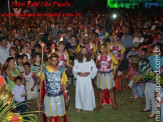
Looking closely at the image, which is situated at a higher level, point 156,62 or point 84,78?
point 156,62

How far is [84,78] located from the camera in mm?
7645

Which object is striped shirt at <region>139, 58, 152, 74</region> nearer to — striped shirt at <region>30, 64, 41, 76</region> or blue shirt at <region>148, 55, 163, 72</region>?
blue shirt at <region>148, 55, 163, 72</region>

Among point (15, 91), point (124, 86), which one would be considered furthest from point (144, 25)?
point (15, 91)

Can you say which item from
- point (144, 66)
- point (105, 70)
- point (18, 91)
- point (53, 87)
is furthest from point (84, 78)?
point (53, 87)

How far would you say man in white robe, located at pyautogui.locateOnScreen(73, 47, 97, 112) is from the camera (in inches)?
296

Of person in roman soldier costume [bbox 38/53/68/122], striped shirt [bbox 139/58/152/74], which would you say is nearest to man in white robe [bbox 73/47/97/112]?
striped shirt [bbox 139/58/152/74]

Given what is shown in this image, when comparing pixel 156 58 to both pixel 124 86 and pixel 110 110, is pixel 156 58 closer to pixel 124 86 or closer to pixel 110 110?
pixel 110 110

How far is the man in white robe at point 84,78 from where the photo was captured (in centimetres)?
753

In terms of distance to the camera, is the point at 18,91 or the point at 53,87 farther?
the point at 18,91

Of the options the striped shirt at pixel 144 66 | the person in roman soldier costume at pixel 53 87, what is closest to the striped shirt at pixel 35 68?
the person in roman soldier costume at pixel 53 87

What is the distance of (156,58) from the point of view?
7.38m

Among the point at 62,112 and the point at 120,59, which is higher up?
the point at 120,59

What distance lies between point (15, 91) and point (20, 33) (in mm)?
6163

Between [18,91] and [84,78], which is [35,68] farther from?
[84,78]
